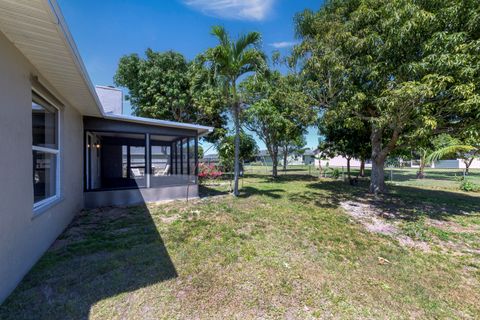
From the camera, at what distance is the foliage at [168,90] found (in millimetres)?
14508

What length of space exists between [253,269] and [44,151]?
3.86m

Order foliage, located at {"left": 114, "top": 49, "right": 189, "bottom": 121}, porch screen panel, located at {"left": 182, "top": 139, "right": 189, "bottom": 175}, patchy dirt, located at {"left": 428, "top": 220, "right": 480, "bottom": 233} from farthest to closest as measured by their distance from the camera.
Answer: foliage, located at {"left": 114, "top": 49, "right": 189, "bottom": 121} → porch screen panel, located at {"left": 182, "top": 139, "right": 189, "bottom": 175} → patchy dirt, located at {"left": 428, "top": 220, "right": 480, "bottom": 233}

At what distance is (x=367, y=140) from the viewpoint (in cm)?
1156

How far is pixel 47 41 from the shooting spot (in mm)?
2461

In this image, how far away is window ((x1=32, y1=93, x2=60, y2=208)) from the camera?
10.6 ft

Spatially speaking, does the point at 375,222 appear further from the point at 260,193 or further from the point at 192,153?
the point at 192,153

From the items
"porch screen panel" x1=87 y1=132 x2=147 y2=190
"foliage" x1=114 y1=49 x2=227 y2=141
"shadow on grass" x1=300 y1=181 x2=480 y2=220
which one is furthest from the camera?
"foliage" x1=114 y1=49 x2=227 y2=141

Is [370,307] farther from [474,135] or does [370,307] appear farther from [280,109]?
[280,109]

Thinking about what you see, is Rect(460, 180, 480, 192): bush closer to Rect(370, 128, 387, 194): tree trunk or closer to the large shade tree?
Rect(370, 128, 387, 194): tree trunk

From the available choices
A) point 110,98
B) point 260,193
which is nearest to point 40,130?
point 260,193

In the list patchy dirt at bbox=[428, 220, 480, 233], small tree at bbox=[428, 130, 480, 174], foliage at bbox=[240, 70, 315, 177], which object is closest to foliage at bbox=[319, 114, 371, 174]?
foliage at bbox=[240, 70, 315, 177]

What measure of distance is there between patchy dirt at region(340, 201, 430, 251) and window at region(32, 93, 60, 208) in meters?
6.39

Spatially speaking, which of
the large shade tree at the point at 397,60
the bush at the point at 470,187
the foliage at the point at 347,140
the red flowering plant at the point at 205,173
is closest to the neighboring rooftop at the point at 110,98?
the red flowering plant at the point at 205,173

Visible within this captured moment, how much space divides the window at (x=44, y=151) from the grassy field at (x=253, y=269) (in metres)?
0.91
